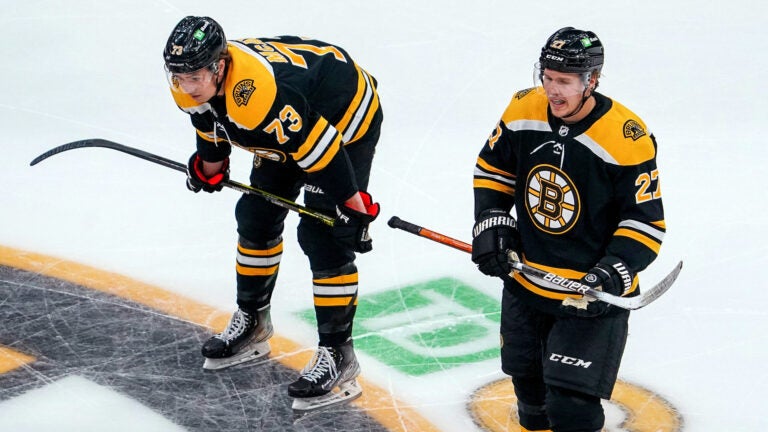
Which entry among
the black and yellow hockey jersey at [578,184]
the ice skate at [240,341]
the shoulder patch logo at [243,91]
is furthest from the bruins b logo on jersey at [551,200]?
the ice skate at [240,341]

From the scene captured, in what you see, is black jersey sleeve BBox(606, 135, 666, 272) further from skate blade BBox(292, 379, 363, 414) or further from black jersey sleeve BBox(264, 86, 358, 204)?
skate blade BBox(292, 379, 363, 414)

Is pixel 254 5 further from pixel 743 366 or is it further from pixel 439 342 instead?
pixel 743 366

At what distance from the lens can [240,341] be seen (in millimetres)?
3967

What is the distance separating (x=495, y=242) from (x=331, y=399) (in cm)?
99

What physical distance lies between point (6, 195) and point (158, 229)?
79 centimetres

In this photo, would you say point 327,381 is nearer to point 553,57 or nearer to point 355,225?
point 355,225

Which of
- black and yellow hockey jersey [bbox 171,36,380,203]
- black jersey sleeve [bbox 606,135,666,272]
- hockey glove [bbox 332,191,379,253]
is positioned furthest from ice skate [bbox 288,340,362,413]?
black jersey sleeve [bbox 606,135,666,272]

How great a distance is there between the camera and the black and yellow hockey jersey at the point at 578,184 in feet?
9.30

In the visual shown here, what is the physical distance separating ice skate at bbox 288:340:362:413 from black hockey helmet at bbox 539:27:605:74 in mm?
1366

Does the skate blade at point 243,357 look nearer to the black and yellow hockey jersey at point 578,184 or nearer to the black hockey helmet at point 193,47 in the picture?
the black hockey helmet at point 193,47

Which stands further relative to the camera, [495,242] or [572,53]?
[495,242]

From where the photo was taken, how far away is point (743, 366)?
153 inches

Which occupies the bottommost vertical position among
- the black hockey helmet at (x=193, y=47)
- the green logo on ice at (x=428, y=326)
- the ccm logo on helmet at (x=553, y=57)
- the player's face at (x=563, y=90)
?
the green logo on ice at (x=428, y=326)

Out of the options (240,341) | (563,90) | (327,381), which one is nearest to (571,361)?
(563,90)
